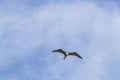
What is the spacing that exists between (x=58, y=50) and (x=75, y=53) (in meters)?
6.73

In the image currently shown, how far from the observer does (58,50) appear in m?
75.9

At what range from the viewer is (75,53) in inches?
3012

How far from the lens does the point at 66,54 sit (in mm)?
76875

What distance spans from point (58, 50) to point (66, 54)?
12.0 ft

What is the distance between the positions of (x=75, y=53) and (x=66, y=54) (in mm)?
3526
